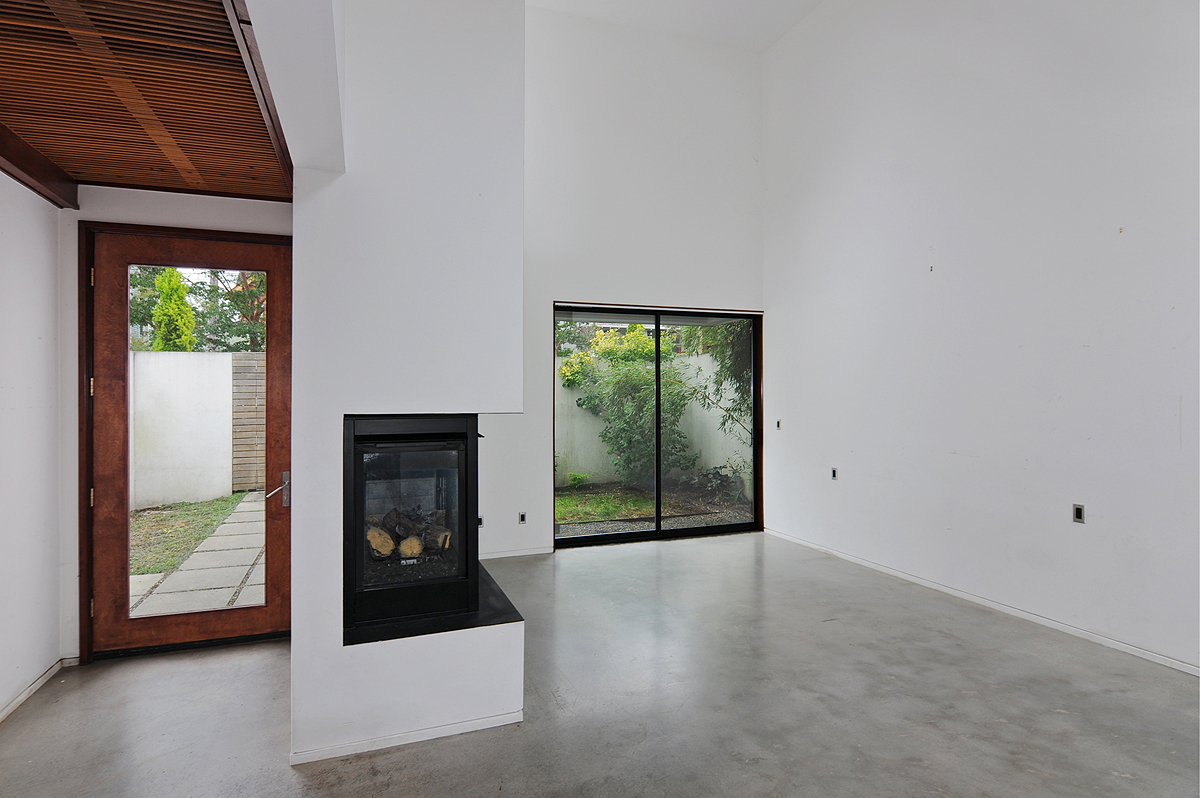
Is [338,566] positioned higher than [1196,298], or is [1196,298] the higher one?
[1196,298]

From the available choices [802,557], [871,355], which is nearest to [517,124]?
[871,355]

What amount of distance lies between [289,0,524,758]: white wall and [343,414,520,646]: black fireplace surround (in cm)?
7

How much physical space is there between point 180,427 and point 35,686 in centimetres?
128

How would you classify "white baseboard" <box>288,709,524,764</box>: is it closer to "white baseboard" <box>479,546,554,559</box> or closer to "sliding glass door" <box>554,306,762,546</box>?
"white baseboard" <box>479,546,554,559</box>

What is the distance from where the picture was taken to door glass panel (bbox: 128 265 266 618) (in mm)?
3143

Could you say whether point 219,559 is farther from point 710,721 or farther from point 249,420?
point 710,721

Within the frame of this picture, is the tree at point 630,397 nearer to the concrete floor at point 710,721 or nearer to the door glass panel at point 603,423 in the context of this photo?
the door glass panel at point 603,423

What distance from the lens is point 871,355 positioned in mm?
5012

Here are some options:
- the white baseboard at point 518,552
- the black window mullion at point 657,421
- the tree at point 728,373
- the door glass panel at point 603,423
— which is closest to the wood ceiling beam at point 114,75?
the door glass panel at point 603,423

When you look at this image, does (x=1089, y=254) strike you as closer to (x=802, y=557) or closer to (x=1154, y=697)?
(x=1154, y=697)

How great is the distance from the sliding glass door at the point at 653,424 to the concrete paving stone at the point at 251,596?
272 centimetres

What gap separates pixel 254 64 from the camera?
5.62 feet

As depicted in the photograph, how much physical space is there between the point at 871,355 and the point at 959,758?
329 centimetres

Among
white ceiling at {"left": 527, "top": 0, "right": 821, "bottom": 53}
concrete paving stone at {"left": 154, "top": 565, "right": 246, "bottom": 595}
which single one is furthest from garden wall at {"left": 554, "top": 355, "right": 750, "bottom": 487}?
white ceiling at {"left": 527, "top": 0, "right": 821, "bottom": 53}
